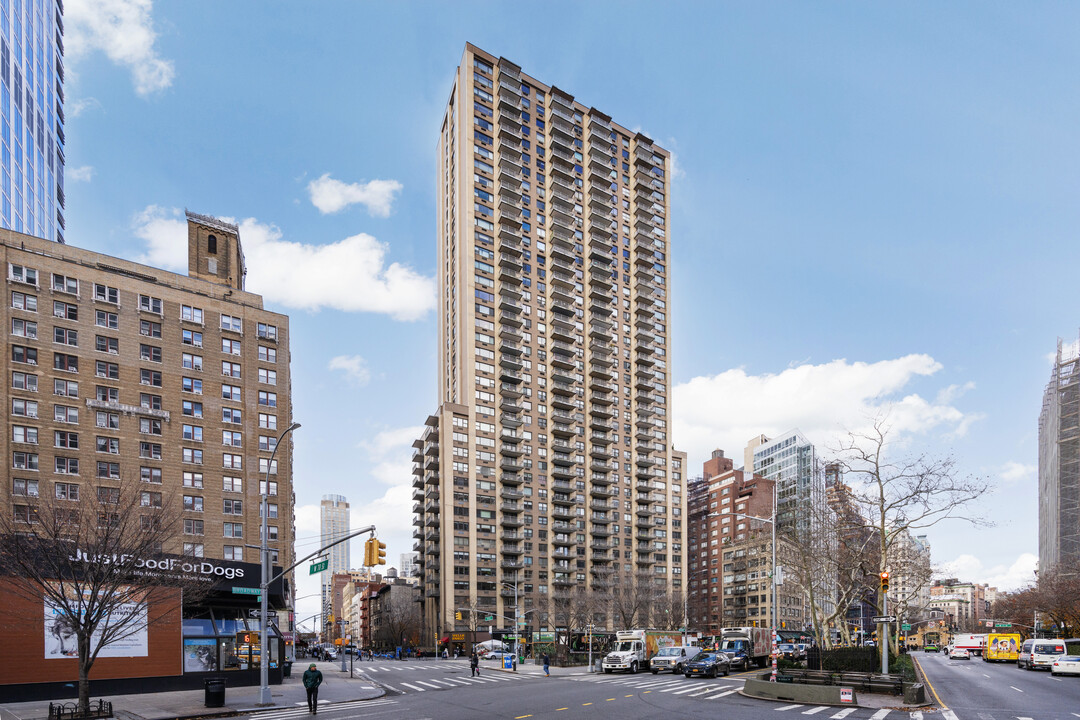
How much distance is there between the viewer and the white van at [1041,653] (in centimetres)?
5356

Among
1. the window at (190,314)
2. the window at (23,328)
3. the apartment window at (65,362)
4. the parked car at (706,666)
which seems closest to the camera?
the parked car at (706,666)

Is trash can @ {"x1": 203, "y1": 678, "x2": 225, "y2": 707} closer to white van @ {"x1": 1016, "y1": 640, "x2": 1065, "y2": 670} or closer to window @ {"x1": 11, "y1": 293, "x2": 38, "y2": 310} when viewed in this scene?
white van @ {"x1": 1016, "y1": 640, "x2": 1065, "y2": 670}

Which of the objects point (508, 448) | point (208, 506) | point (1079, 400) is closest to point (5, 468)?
point (208, 506)

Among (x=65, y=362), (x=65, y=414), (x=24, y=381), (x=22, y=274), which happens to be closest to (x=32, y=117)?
(x=22, y=274)

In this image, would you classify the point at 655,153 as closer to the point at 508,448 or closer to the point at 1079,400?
the point at 508,448

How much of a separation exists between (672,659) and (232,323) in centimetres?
5857

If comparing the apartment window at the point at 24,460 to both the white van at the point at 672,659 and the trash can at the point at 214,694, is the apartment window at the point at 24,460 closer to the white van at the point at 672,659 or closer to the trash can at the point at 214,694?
the trash can at the point at 214,694

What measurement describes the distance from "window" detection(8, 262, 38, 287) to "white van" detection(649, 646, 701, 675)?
67084 millimetres

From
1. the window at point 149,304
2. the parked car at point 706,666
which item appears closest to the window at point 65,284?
the window at point 149,304

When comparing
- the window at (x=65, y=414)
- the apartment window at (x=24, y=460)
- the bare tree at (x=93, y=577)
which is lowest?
the bare tree at (x=93, y=577)

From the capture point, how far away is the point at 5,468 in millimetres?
67812

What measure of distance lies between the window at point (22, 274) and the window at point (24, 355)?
633 cm

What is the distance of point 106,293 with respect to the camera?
249ft

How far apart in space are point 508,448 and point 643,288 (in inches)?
1728
